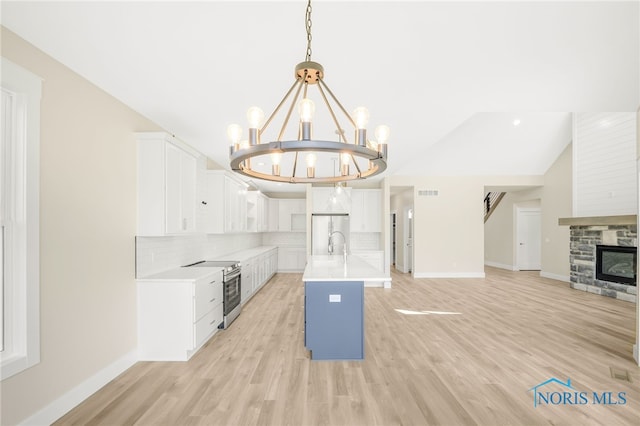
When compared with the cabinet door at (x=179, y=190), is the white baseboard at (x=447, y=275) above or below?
below

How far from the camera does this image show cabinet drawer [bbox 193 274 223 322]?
10.7 ft

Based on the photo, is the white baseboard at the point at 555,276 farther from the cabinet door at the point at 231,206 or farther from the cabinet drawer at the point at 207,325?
the cabinet drawer at the point at 207,325

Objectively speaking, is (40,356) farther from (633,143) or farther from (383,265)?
(633,143)

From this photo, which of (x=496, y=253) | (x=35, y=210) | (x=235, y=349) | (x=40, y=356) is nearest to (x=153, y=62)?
(x=35, y=210)

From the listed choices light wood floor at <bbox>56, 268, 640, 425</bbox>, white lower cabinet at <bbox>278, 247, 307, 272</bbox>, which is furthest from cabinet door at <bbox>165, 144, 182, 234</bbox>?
white lower cabinet at <bbox>278, 247, 307, 272</bbox>

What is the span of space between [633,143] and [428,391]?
22.6 feet

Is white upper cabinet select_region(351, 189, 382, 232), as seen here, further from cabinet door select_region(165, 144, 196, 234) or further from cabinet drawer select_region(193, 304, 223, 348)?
cabinet door select_region(165, 144, 196, 234)

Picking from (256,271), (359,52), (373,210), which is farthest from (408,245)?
(359,52)

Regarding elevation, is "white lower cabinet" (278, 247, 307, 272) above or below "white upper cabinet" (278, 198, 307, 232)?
below

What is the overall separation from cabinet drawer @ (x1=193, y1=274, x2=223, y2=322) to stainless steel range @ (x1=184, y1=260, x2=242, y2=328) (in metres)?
0.14

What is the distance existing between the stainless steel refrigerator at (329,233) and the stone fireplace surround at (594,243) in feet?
17.0

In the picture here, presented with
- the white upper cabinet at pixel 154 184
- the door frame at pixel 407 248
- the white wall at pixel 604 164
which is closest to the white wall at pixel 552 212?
the white wall at pixel 604 164

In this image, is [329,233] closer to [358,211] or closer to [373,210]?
[358,211]

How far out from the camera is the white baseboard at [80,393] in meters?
2.06
